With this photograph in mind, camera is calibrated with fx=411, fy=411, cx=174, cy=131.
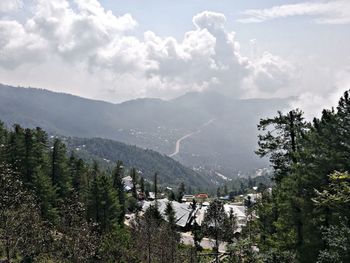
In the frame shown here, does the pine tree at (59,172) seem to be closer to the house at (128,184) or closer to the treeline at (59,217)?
the treeline at (59,217)

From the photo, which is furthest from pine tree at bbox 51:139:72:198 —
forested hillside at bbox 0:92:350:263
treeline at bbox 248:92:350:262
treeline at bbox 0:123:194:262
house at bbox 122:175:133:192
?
house at bbox 122:175:133:192

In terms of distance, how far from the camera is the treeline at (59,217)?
25469 mm

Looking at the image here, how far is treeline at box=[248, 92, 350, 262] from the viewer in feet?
73.1

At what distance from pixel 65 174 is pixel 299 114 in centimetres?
4778

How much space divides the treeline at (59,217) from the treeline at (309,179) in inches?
511

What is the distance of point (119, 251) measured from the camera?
3906 centimetres

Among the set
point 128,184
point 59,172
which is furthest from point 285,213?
point 128,184

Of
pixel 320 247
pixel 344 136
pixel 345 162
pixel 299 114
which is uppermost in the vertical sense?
pixel 299 114

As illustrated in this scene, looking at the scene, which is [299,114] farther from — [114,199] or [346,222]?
[114,199]

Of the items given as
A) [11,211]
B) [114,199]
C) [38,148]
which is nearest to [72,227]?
[11,211]

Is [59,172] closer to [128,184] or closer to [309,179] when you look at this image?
[309,179]

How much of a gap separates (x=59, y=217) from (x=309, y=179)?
21.9 meters

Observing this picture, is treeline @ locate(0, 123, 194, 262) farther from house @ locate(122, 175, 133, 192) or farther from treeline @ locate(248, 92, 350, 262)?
house @ locate(122, 175, 133, 192)

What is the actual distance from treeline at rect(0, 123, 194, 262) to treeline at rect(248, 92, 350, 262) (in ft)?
42.6
